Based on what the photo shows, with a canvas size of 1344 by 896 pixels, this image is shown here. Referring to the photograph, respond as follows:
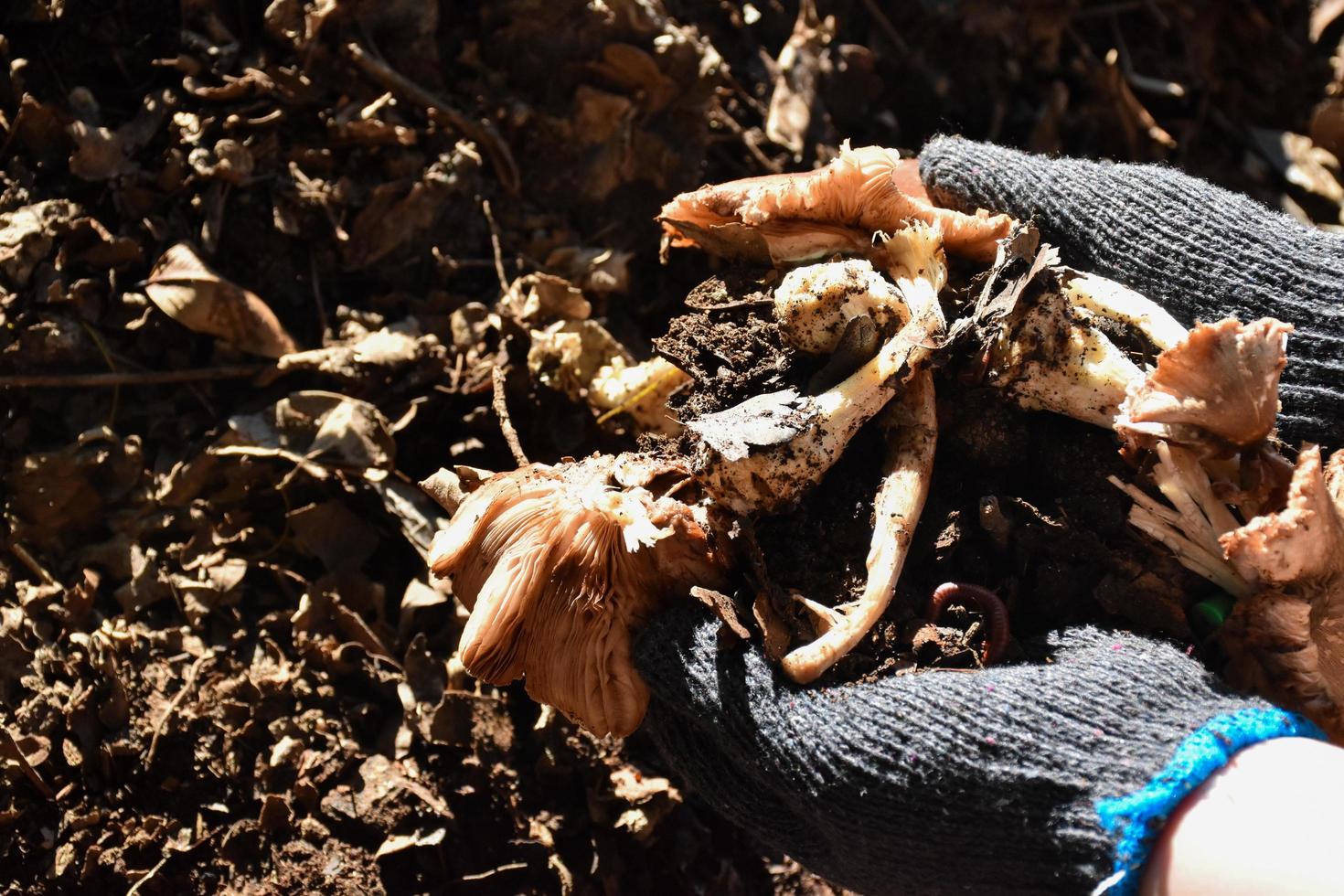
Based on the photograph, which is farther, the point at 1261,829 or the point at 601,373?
the point at 601,373

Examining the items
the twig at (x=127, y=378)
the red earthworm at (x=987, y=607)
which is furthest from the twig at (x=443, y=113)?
the red earthworm at (x=987, y=607)

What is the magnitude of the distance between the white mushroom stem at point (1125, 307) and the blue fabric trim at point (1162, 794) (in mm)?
692

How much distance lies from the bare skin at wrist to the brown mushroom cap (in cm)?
49

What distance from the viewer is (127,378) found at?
2400 mm

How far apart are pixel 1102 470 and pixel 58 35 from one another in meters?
2.63

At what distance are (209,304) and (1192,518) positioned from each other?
216cm

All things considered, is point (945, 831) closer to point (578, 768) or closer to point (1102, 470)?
point (1102, 470)

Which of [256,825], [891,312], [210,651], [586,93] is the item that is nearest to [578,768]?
[256,825]

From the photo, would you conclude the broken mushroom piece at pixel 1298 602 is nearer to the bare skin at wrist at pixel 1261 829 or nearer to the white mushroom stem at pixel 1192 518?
the white mushroom stem at pixel 1192 518

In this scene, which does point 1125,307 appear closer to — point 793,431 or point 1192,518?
point 1192,518

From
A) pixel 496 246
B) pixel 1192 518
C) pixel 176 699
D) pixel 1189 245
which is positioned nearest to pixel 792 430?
pixel 1192 518

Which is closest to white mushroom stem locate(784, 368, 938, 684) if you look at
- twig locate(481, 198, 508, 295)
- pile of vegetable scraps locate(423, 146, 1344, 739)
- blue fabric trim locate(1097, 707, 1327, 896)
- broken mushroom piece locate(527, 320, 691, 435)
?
pile of vegetable scraps locate(423, 146, 1344, 739)

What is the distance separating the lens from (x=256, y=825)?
6.97ft

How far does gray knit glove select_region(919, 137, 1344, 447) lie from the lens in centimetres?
194
